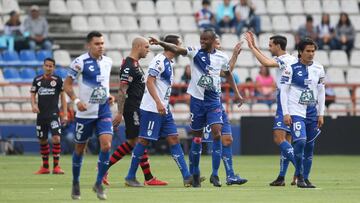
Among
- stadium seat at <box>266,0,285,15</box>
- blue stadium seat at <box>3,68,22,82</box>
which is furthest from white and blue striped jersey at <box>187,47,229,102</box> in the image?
stadium seat at <box>266,0,285,15</box>

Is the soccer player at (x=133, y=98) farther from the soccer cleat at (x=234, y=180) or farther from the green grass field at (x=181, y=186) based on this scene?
the soccer cleat at (x=234, y=180)

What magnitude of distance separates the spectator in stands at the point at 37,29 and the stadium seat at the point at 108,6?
2.45m

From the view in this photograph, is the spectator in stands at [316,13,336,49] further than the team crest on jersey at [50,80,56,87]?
Yes

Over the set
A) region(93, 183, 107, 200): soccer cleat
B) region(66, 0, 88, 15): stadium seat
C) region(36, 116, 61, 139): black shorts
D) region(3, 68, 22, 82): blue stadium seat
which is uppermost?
region(66, 0, 88, 15): stadium seat

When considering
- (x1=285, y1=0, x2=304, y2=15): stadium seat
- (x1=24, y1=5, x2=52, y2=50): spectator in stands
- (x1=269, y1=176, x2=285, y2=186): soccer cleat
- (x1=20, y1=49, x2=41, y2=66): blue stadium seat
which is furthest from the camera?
(x1=285, y1=0, x2=304, y2=15): stadium seat

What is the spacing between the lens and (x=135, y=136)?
20344mm

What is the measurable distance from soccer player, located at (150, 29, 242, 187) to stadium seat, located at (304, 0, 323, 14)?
19.5 metres

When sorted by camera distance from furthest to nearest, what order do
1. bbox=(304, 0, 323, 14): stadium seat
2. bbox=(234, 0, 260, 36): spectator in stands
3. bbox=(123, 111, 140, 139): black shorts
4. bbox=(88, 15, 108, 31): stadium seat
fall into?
bbox=(304, 0, 323, 14): stadium seat < bbox=(234, 0, 260, 36): spectator in stands < bbox=(88, 15, 108, 31): stadium seat < bbox=(123, 111, 140, 139): black shorts

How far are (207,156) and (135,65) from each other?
38.4ft

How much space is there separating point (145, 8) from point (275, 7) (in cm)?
416

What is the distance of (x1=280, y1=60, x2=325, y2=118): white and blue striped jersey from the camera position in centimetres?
1905

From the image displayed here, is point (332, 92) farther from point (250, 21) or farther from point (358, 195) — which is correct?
point (358, 195)

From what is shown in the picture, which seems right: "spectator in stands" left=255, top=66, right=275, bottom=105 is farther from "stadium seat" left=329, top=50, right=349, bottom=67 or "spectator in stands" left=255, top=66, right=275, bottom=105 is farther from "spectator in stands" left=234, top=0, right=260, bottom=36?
"stadium seat" left=329, top=50, right=349, bottom=67

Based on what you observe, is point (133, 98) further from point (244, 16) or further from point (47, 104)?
point (244, 16)
